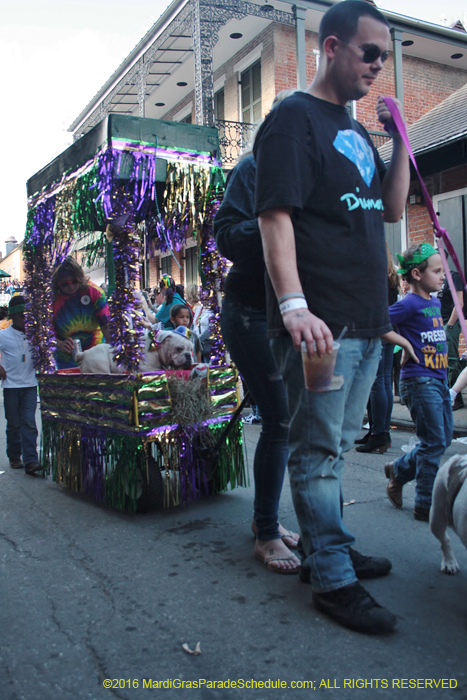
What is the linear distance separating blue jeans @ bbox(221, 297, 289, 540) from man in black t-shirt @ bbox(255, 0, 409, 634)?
1.83ft

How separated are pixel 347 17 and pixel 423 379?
2114 millimetres

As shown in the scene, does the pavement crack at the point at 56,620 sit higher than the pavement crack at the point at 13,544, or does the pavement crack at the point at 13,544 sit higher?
the pavement crack at the point at 13,544

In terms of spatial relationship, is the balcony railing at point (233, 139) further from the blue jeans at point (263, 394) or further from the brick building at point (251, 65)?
the blue jeans at point (263, 394)

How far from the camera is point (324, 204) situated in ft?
7.36

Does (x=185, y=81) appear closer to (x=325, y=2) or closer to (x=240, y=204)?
(x=325, y=2)

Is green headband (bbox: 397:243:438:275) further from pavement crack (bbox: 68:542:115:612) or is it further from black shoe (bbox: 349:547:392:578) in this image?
pavement crack (bbox: 68:542:115:612)

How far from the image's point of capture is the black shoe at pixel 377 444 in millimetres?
5863

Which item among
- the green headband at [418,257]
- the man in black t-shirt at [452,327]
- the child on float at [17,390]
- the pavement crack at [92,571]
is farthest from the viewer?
the man in black t-shirt at [452,327]

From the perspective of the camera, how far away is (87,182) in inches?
172

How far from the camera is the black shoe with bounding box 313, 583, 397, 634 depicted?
216 centimetres

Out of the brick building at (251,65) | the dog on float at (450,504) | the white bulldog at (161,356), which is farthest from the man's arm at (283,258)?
the brick building at (251,65)

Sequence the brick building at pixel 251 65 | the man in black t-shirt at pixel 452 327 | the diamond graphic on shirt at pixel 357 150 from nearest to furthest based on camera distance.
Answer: the diamond graphic on shirt at pixel 357 150
the man in black t-shirt at pixel 452 327
the brick building at pixel 251 65

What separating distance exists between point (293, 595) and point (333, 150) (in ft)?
5.87

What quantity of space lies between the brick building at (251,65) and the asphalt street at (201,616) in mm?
9502
